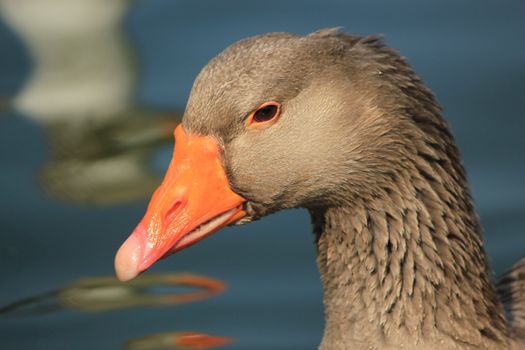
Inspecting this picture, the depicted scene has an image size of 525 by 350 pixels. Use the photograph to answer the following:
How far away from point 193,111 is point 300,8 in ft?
17.0

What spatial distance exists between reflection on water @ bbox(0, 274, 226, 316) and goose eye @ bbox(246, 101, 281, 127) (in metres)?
3.13

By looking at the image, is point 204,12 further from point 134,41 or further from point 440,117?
point 440,117

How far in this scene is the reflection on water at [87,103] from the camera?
31.9 ft

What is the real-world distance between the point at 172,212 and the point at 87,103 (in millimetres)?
4833

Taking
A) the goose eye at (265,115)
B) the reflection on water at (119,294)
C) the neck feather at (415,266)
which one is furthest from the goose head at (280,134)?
the reflection on water at (119,294)

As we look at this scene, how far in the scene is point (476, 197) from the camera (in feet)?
30.4

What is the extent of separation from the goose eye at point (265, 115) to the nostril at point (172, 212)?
535mm

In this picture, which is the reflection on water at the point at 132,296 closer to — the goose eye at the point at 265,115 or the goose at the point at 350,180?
the goose at the point at 350,180

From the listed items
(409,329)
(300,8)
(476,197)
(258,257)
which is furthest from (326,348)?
(300,8)

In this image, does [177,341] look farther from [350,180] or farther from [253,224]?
[350,180]

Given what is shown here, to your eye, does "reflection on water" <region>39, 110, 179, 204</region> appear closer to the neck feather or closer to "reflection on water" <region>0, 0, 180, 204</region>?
"reflection on water" <region>0, 0, 180, 204</region>

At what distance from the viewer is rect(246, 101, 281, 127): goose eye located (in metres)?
5.81

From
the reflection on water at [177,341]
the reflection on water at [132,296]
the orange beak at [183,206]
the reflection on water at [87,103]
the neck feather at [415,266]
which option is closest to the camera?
the orange beak at [183,206]

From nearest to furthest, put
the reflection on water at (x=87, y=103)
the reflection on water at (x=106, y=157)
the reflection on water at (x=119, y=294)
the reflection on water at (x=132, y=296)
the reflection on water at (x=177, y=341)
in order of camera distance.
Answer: the reflection on water at (x=177, y=341), the reflection on water at (x=132, y=296), the reflection on water at (x=119, y=294), the reflection on water at (x=106, y=157), the reflection on water at (x=87, y=103)
